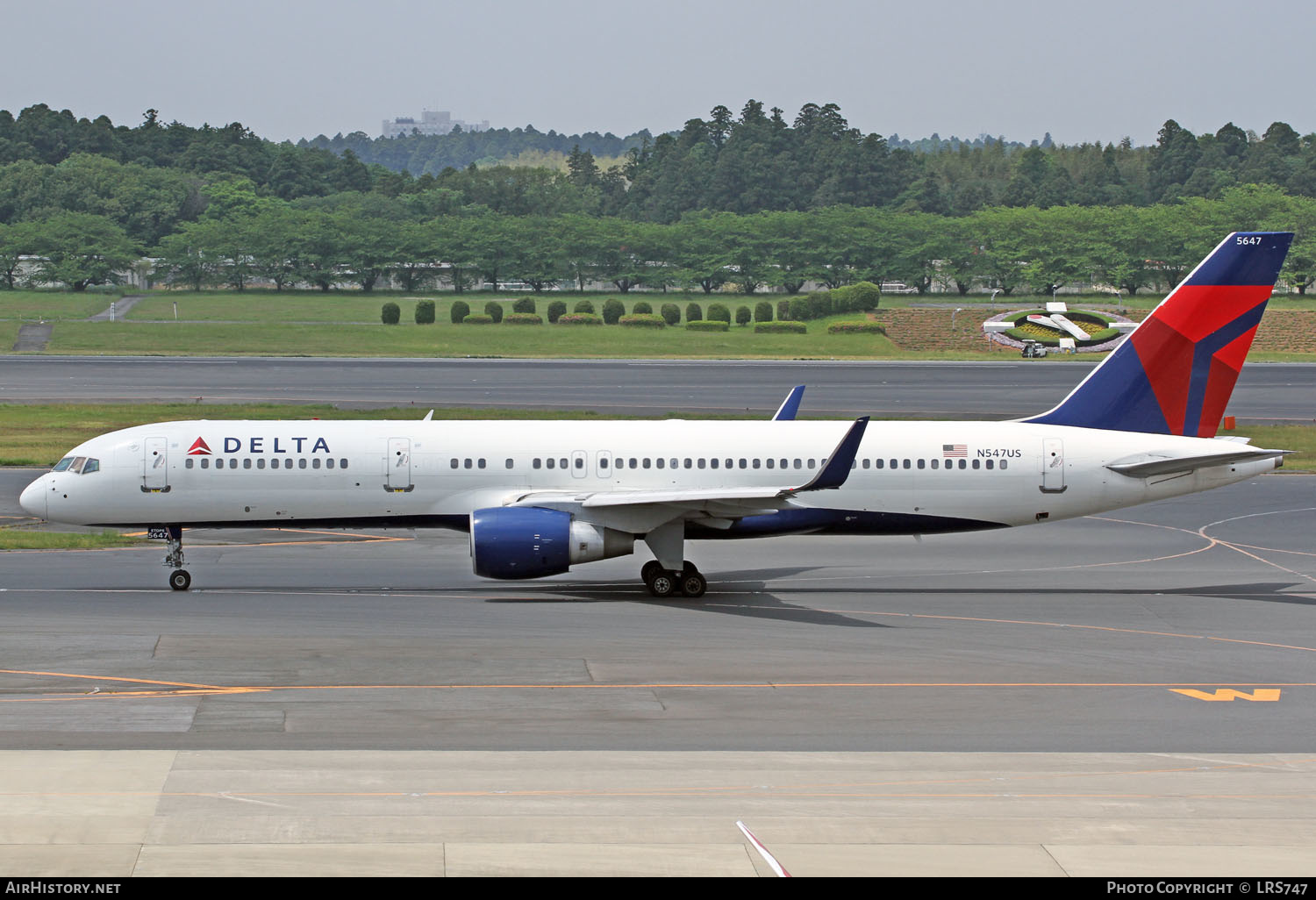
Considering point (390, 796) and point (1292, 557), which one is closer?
point (390, 796)

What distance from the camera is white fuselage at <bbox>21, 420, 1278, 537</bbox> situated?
33312mm

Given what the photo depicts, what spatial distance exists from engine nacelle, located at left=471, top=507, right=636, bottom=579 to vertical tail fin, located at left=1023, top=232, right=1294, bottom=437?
42.6ft

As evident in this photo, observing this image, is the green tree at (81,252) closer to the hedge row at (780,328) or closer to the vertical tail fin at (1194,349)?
the hedge row at (780,328)

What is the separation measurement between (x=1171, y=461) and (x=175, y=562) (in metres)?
24.6

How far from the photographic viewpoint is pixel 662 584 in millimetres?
32906

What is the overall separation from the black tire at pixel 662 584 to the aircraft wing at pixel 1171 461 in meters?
11.4

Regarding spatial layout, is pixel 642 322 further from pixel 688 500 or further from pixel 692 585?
pixel 688 500

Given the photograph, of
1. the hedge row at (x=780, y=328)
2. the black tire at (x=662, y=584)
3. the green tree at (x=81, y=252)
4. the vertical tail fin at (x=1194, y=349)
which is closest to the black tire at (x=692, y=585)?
the black tire at (x=662, y=584)

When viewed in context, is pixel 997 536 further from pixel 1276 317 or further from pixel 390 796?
pixel 1276 317

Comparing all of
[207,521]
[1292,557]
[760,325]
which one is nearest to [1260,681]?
[1292,557]

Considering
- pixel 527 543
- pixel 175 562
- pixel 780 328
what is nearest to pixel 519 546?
pixel 527 543

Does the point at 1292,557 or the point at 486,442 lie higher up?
the point at 486,442

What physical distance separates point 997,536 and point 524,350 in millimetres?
78747

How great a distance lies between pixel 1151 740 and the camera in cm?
2141
